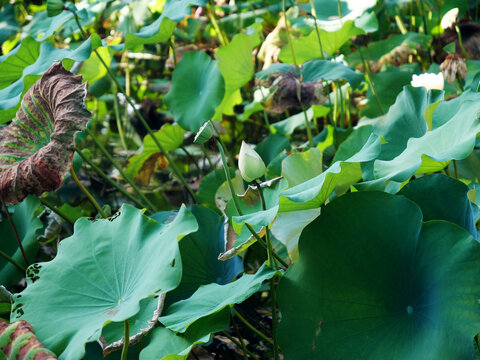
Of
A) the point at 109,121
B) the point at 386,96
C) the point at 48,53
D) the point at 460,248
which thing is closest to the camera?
the point at 460,248

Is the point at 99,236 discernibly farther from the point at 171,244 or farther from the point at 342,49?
the point at 342,49

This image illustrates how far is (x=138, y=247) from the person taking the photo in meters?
0.82

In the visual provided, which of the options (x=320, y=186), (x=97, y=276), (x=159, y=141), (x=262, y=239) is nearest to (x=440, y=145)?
(x=320, y=186)

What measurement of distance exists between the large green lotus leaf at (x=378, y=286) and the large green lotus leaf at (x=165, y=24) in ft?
2.38

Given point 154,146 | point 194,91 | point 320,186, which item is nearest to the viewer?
point 320,186

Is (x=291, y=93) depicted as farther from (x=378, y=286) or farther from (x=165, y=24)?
(x=378, y=286)

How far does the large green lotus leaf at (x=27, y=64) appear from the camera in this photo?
1.13m

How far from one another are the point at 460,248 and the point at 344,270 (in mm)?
164

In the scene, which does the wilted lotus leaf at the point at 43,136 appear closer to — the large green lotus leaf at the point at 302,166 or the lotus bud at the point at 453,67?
the large green lotus leaf at the point at 302,166

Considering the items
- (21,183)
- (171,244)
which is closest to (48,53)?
(21,183)

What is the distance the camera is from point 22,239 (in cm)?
121

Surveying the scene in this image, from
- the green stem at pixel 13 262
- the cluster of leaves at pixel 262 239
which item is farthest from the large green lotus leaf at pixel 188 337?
the green stem at pixel 13 262

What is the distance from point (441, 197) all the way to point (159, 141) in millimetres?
897

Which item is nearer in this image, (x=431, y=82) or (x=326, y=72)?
(x=431, y=82)
